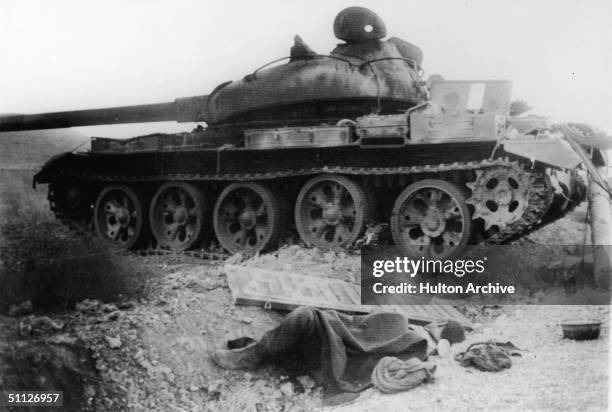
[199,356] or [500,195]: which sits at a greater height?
[500,195]

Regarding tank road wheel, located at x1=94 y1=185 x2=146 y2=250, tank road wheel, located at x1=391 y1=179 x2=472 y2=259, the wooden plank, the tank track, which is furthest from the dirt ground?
tank road wheel, located at x1=94 y1=185 x2=146 y2=250

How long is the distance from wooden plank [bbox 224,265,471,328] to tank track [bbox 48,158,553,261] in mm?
1051

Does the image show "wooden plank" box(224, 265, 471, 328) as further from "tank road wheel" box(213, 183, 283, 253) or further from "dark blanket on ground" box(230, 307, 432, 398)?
"tank road wheel" box(213, 183, 283, 253)

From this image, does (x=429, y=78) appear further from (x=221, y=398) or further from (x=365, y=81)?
(x=221, y=398)

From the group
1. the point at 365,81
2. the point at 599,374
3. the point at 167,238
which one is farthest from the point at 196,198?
the point at 599,374

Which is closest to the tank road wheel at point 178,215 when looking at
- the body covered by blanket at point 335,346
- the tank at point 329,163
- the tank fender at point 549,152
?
the tank at point 329,163

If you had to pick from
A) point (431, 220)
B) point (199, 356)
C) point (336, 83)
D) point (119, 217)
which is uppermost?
point (336, 83)

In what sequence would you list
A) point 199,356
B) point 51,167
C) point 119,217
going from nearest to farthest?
point 199,356 < point 119,217 < point 51,167

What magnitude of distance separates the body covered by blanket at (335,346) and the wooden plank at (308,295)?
21.9 inches

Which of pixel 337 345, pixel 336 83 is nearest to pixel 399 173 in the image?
pixel 336 83

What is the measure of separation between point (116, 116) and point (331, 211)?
384cm

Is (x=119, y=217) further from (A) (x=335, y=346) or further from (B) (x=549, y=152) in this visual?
(B) (x=549, y=152)

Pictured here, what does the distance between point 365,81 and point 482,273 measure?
2.88m

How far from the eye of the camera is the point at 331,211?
869cm
